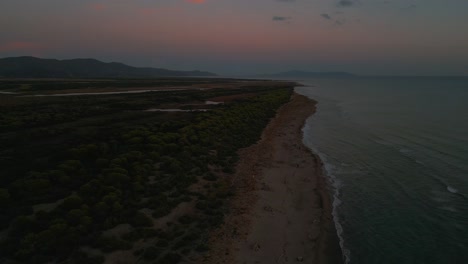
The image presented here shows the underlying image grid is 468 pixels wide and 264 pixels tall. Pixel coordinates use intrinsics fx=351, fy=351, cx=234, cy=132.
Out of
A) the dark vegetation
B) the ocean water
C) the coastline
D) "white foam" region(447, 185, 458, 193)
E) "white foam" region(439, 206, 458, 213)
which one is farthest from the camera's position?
"white foam" region(447, 185, 458, 193)

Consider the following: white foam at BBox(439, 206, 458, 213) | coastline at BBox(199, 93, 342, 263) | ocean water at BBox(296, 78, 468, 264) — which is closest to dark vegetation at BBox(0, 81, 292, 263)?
coastline at BBox(199, 93, 342, 263)

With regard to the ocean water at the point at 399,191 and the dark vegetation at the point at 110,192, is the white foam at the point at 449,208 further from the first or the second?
the dark vegetation at the point at 110,192

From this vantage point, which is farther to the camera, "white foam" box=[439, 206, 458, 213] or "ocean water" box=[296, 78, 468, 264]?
"white foam" box=[439, 206, 458, 213]

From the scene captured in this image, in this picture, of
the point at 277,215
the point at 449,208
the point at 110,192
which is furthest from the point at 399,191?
the point at 110,192

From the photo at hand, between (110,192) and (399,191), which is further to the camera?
(399,191)

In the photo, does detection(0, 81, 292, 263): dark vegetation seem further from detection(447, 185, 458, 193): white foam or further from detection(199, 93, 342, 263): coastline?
detection(447, 185, 458, 193): white foam

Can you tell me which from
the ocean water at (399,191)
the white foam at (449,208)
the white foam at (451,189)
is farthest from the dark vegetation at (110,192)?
the white foam at (451,189)

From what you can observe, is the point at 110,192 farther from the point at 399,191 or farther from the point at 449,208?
the point at 449,208
